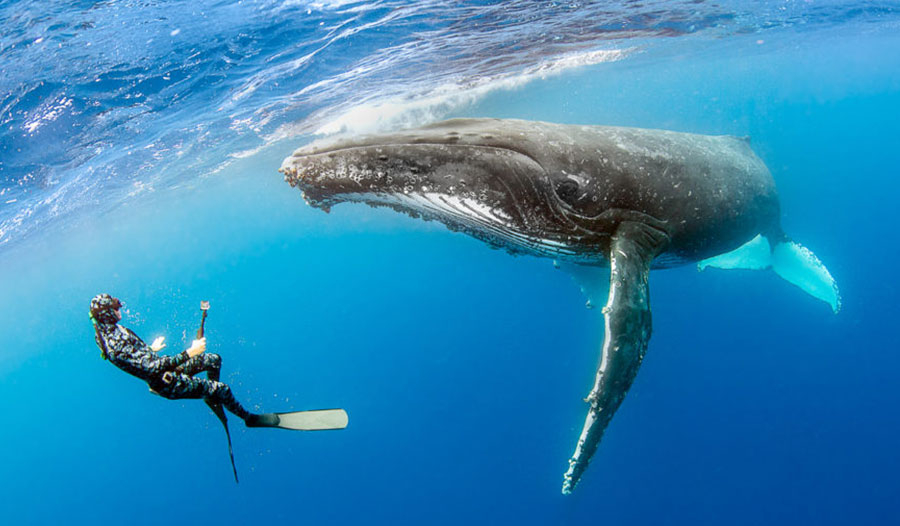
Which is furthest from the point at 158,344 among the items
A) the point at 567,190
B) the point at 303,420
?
the point at 567,190

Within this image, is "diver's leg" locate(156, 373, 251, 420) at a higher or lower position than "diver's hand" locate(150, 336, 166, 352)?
lower

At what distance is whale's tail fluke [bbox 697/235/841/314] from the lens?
9.28 m

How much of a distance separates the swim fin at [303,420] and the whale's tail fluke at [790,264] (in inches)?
310

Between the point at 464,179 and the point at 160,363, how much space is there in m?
3.85

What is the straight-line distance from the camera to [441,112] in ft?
78.9

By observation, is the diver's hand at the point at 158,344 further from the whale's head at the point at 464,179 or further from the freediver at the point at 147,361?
the whale's head at the point at 464,179

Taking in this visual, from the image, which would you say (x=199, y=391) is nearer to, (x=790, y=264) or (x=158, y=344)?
(x=158, y=344)

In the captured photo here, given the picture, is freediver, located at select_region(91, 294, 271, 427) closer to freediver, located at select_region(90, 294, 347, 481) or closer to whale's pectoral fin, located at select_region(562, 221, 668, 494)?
freediver, located at select_region(90, 294, 347, 481)

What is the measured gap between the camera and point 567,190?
12.7 feet

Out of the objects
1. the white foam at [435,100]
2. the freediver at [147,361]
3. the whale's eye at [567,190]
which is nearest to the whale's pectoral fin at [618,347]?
the whale's eye at [567,190]

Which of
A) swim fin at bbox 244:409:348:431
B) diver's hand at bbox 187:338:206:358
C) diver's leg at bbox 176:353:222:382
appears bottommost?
swim fin at bbox 244:409:348:431

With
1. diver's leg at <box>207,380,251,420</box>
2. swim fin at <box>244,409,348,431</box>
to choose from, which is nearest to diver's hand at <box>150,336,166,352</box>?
diver's leg at <box>207,380,251,420</box>

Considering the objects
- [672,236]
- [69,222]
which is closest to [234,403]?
[672,236]

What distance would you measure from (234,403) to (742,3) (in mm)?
20518
